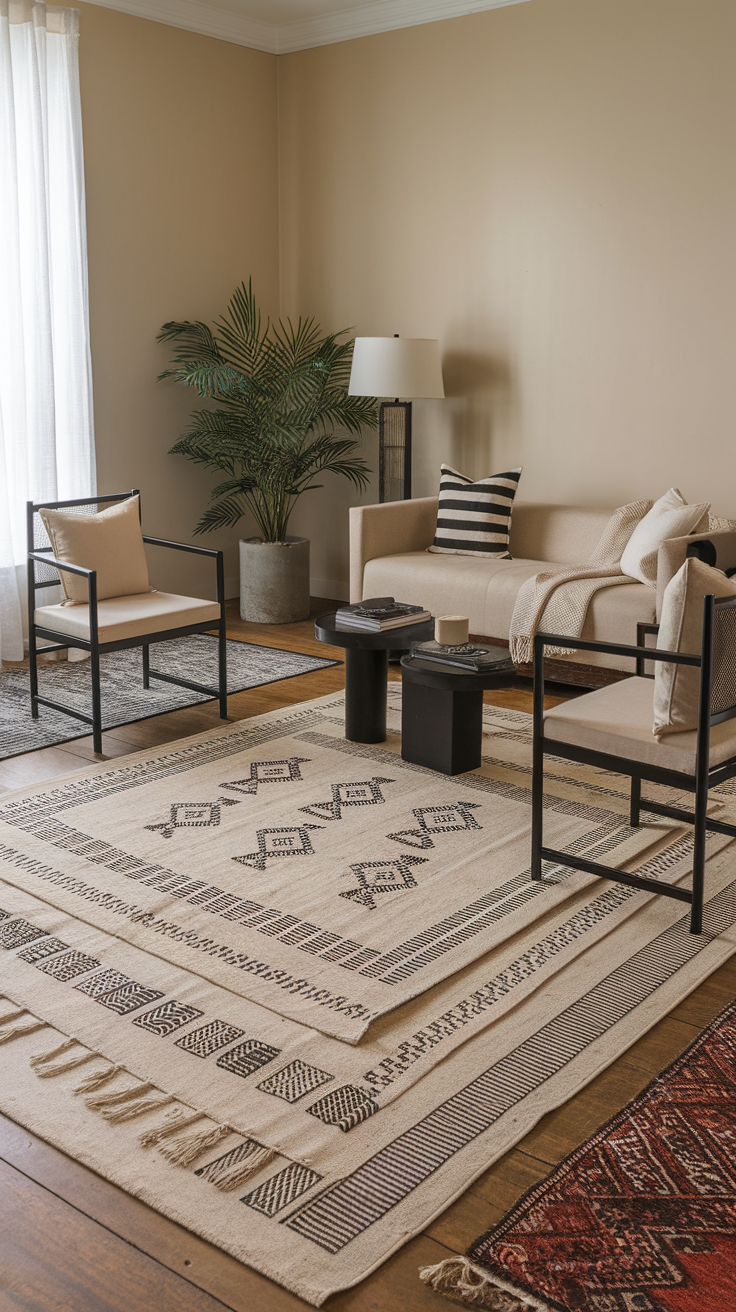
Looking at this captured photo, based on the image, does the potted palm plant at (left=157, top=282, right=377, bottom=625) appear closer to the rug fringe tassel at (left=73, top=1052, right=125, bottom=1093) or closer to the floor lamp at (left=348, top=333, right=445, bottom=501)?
the floor lamp at (left=348, top=333, right=445, bottom=501)

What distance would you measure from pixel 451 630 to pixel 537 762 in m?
0.93

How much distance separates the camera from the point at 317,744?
4.00 metres

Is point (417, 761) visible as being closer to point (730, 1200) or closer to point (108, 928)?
point (108, 928)

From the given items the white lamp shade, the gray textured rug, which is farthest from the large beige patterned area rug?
the white lamp shade

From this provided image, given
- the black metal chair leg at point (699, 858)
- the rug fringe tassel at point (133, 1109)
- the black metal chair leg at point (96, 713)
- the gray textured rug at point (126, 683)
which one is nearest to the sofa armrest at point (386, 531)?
the gray textured rug at point (126, 683)

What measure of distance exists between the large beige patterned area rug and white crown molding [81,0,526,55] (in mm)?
4096

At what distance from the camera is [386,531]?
5.30 metres

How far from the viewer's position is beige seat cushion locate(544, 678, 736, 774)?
2588 mm

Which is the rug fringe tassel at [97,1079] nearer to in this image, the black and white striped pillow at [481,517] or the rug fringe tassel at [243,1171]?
the rug fringe tassel at [243,1171]

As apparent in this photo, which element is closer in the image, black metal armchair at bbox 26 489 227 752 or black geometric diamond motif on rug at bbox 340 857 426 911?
black geometric diamond motif on rug at bbox 340 857 426 911

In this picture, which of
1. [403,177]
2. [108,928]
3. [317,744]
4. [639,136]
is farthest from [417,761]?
[403,177]

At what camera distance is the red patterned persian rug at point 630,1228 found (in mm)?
1582

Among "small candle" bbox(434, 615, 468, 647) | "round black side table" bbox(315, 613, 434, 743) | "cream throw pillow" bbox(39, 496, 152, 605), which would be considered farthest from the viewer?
"cream throw pillow" bbox(39, 496, 152, 605)

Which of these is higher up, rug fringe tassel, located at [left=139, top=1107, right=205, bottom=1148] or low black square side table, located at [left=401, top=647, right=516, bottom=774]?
low black square side table, located at [left=401, top=647, right=516, bottom=774]
